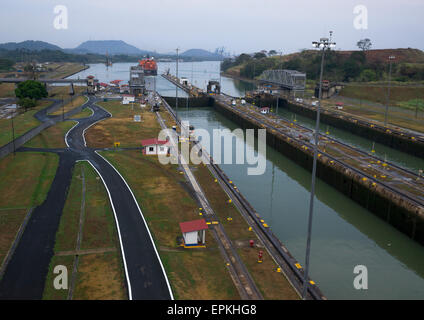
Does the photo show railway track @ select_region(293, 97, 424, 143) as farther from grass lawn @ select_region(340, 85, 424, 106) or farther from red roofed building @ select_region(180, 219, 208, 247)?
red roofed building @ select_region(180, 219, 208, 247)

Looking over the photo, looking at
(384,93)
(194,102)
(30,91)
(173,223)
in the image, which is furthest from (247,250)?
(384,93)

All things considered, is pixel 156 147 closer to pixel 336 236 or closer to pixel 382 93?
pixel 336 236

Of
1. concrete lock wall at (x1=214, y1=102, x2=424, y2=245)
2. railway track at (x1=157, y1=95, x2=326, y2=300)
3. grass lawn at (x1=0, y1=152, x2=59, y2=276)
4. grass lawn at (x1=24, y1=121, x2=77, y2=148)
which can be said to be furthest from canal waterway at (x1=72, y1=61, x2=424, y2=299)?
grass lawn at (x1=24, y1=121, x2=77, y2=148)

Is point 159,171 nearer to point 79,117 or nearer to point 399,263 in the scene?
point 399,263

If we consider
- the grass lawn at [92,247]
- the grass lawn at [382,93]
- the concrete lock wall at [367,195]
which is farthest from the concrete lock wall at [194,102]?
the grass lawn at [92,247]

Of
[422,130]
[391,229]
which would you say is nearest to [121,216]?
[391,229]

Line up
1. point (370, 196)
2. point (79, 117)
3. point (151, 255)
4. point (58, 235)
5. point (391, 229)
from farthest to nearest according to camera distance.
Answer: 1. point (79, 117)
2. point (370, 196)
3. point (391, 229)
4. point (58, 235)
5. point (151, 255)

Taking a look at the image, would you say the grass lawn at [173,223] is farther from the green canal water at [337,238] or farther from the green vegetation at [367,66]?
the green vegetation at [367,66]
